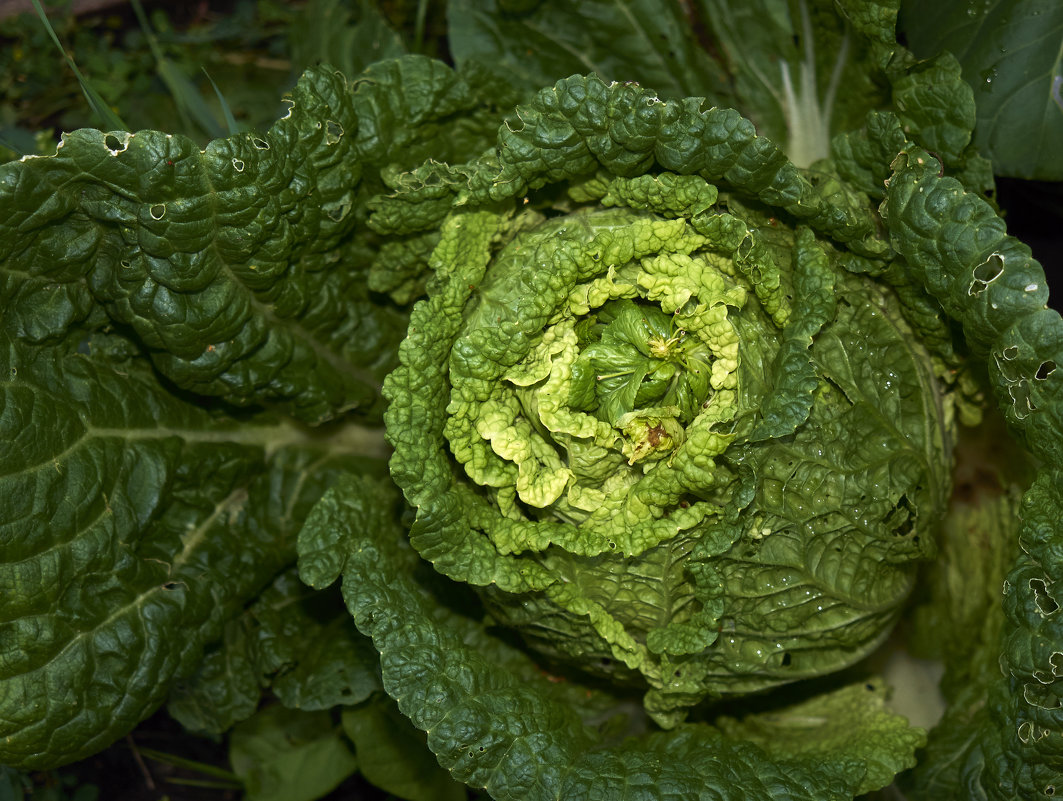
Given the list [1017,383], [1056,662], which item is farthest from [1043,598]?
[1017,383]

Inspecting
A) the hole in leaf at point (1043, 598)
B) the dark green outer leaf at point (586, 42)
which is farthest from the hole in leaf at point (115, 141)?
the hole in leaf at point (1043, 598)

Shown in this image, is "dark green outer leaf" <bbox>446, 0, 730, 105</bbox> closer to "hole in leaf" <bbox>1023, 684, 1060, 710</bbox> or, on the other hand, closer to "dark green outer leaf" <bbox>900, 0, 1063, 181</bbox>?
"dark green outer leaf" <bbox>900, 0, 1063, 181</bbox>

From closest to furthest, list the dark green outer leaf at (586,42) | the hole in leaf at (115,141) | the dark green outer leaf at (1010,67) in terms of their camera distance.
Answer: the hole in leaf at (115,141)
the dark green outer leaf at (1010,67)
the dark green outer leaf at (586,42)

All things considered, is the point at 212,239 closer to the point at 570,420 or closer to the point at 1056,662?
the point at 570,420

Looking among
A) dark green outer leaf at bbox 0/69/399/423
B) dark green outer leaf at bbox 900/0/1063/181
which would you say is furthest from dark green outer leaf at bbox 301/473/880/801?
dark green outer leaf at bbox 900/0/1063/181

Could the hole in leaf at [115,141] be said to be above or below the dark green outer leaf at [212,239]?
above

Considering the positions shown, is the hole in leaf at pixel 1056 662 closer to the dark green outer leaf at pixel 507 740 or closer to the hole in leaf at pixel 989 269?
the dark green outer leaf at pixel 507 740

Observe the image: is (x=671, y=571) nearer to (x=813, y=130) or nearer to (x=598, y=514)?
(x=598, y=514)

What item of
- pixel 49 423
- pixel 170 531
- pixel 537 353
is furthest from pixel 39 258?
pixel 537 353
